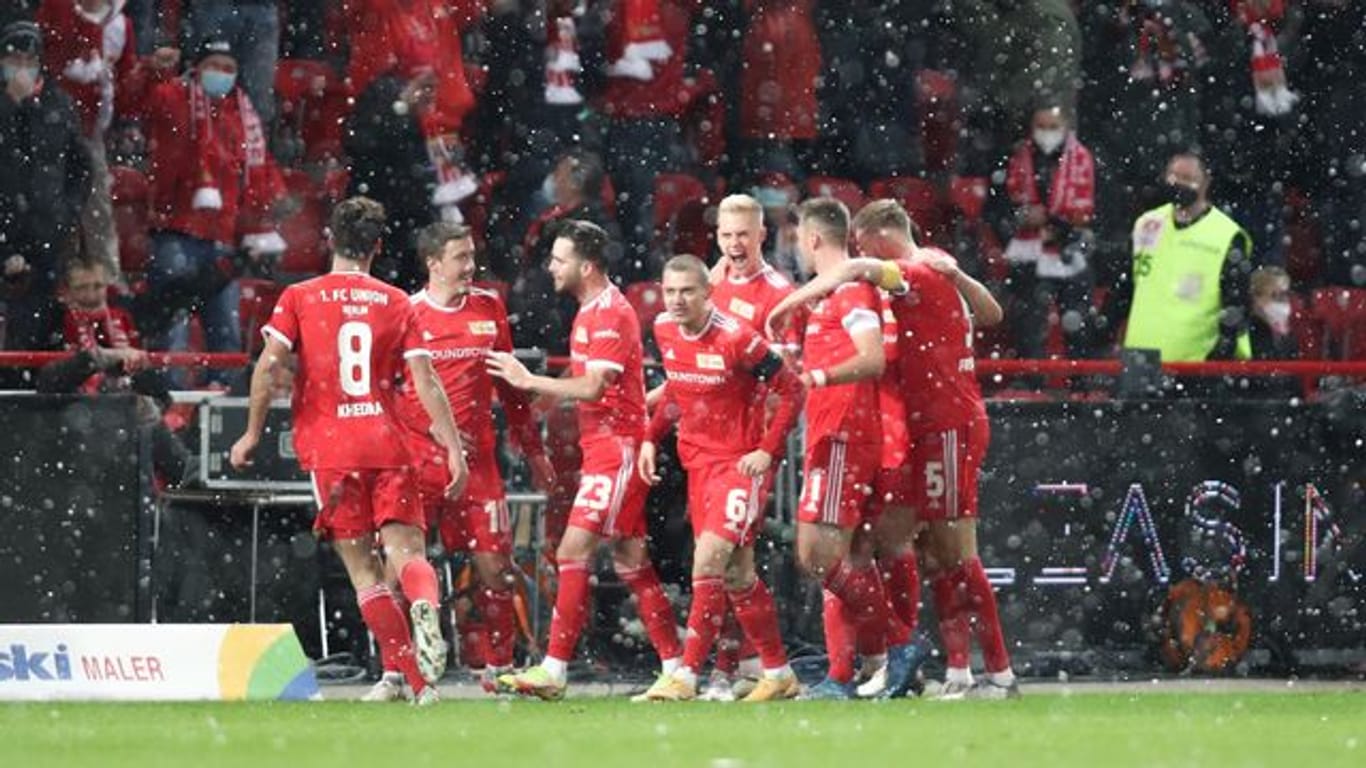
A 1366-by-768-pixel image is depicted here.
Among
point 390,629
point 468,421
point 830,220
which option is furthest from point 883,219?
point 390,629

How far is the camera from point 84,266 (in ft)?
59.0

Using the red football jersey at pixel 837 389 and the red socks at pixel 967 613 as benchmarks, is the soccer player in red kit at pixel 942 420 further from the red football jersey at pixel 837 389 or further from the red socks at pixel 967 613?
the red football jersey at pixel 837 389

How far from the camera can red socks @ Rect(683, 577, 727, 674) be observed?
15906 millimetres

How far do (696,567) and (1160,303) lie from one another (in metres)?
5.01

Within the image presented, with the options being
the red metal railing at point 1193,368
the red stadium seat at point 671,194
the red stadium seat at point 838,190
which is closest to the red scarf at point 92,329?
the red metal railing at point 1193,368

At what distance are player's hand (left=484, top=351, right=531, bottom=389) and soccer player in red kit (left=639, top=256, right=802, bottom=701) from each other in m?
0.63

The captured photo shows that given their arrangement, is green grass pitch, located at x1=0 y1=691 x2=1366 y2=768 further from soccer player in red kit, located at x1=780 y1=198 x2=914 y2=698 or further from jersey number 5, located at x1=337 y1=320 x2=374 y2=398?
jersey number 5, located at x1=337 y1=320 x2=374 y2=398

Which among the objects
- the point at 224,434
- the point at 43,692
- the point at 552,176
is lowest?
the point at 43,692

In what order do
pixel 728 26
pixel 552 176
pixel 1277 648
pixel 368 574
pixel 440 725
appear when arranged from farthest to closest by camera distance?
pixel 728 26, pixel 552 176, pixel 1277 648, pixel 368 574, pixel 440 725

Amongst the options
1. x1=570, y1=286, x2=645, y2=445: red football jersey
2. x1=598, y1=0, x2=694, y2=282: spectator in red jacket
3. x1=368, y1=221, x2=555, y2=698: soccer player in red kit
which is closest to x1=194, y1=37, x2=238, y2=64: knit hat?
x1=598, y1=0, x2=694, y2=282: spectator in red jacket

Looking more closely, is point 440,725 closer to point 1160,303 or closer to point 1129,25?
point 1160,303

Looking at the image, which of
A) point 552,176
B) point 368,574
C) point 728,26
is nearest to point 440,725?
point 368,574

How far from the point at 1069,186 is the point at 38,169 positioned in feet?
21.1

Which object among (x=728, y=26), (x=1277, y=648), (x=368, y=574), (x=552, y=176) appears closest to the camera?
(x=368, y=574)
